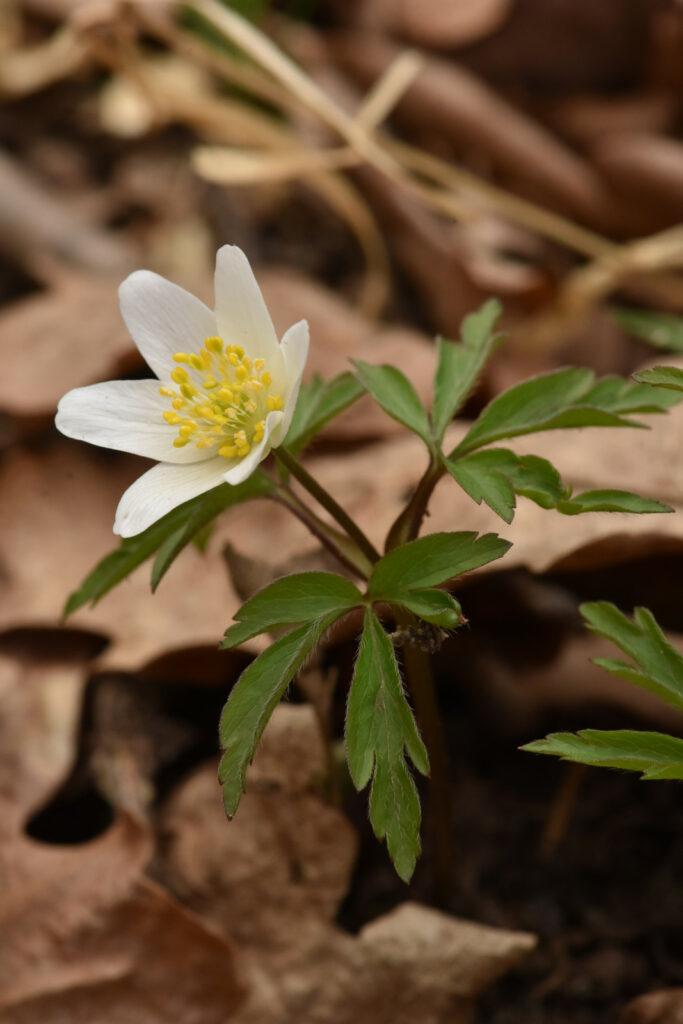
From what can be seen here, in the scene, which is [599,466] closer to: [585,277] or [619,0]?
[585,277]

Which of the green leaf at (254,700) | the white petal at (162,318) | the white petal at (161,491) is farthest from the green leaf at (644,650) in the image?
the white petal at (162,318)

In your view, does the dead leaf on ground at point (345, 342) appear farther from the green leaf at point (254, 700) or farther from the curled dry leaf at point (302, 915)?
the green leaf at point (254, 700)

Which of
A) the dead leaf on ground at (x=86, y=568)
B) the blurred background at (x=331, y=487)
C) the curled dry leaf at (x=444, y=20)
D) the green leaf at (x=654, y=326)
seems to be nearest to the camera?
the blurred background at (x=331, y=487)

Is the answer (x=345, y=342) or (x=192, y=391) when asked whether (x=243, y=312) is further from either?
(x=345, y=342)

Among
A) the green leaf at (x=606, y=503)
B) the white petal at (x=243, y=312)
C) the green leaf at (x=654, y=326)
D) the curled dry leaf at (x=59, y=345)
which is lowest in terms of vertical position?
the green leaf at (x=606, y=503)

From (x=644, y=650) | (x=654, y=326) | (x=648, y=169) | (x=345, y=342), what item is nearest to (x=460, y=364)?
(x=644, y=650)

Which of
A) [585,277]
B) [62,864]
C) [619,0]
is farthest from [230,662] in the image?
[619,0]
